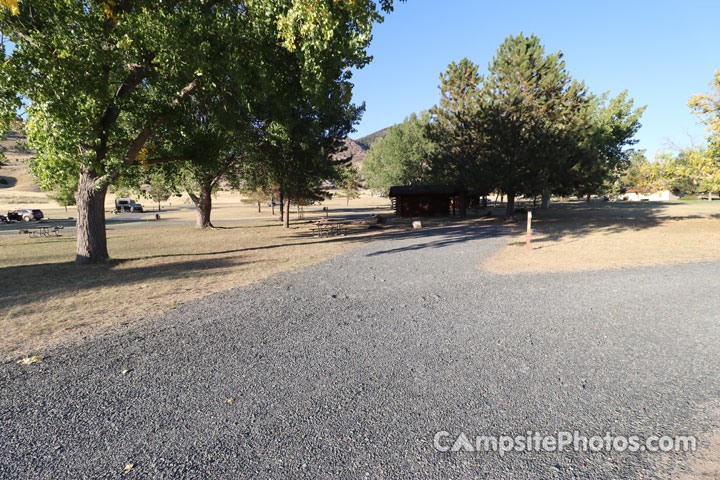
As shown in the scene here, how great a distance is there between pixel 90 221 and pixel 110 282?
4.12 meters

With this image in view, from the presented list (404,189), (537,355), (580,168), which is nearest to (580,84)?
(580,168)

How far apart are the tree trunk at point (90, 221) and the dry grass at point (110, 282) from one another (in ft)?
1.83

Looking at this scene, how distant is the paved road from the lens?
8.64ft

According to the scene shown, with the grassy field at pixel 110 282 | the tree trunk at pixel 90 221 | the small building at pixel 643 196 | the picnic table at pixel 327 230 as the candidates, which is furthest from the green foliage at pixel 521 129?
the small building at pixel 643 196

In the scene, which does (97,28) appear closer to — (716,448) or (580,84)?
(716,448)

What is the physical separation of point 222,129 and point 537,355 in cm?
1468

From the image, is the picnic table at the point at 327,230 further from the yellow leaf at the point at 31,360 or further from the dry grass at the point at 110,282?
the yellow leaf at the point at 31,360

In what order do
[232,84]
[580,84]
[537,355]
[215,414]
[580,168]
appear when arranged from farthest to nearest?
[580,84] → [580,168] → [232,84] → [537,355] → [215,414]

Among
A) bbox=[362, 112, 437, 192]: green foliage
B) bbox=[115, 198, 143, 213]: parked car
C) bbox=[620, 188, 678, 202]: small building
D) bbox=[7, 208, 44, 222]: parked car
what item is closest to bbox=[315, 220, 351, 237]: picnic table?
bbox=[362, 112, 437, 192]: green foliage

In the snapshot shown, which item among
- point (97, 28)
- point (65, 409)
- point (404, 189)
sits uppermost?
point (97, 28)

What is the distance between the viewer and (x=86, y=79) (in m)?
9.19

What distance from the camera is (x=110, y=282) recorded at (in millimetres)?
8898

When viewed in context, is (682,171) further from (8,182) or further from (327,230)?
(8,182)

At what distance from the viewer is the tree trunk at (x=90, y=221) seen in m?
11.2
